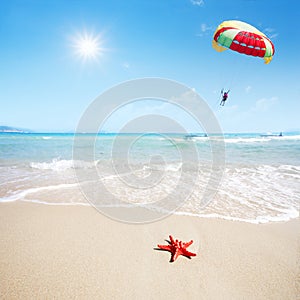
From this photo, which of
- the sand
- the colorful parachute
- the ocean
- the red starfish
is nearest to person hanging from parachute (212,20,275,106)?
the colorful parachute

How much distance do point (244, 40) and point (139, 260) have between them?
10111 mm

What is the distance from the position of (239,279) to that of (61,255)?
9.79 feet

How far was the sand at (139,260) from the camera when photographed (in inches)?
104

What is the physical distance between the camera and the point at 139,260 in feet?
10.4

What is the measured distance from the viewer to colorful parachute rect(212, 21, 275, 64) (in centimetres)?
872

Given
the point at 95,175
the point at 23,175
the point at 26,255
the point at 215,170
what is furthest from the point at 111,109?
the point at 26,255

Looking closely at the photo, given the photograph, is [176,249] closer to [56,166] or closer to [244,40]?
[56,166]

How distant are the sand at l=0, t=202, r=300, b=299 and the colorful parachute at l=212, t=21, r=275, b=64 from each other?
26.9 feet

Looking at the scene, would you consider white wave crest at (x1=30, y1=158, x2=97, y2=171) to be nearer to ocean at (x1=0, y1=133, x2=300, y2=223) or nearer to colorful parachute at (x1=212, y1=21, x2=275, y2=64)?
ocean at (x1=0, y1=133, x2=300, y2=223)

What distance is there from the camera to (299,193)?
271 inches

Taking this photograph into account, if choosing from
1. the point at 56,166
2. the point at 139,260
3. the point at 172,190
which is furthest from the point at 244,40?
the point at 56,166

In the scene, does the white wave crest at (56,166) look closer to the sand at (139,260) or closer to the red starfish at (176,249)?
the sand at (139,260)

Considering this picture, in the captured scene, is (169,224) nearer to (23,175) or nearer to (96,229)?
(96,229)

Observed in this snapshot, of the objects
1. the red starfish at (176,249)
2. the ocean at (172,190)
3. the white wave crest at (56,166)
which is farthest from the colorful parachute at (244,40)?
the white wave crest at (56,166)
